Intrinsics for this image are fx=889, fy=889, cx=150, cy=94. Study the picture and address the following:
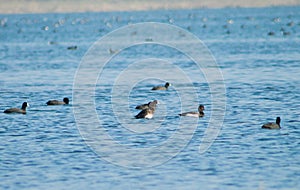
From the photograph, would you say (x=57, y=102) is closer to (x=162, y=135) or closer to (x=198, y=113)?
(x=198, y=113)

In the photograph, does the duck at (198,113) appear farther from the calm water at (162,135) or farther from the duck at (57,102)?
the duck at (57,102)

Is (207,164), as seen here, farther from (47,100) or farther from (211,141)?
(47,100)

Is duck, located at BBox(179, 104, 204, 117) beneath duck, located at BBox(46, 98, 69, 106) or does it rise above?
beneath

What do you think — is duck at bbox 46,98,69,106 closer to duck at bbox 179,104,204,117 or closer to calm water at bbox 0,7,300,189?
calm water at bbox 0,7,300,189

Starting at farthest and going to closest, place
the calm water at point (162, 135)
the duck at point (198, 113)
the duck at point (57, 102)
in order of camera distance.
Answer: the duck at point (57, 102) < the duck at point (198, 113) < the calm water at point (162, 135)

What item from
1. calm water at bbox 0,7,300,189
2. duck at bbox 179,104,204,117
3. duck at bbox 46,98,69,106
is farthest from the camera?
duck at bbox 46,98,69,106

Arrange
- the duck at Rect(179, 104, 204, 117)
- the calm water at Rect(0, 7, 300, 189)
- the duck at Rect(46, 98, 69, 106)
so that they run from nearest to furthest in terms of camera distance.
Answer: the calm water at Rect(0, 7, 300, 189) < the duck at Rect(179, 104, 204, 117) < the duck at Rect(46, 98, 69, 106)

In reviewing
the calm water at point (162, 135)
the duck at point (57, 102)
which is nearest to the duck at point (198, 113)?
the calm water at point (162, 135)

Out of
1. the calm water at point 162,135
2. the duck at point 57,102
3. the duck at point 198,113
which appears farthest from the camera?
the duck at point 57,102

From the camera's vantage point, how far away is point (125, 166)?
970 inches

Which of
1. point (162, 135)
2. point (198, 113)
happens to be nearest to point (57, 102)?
point (198, 113)

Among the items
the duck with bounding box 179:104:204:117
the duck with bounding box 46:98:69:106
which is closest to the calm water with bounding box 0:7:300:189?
the duck with bounding box 179:104:204:117

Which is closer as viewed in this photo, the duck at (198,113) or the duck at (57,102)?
the duck at (198,113)

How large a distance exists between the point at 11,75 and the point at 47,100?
552 inches
